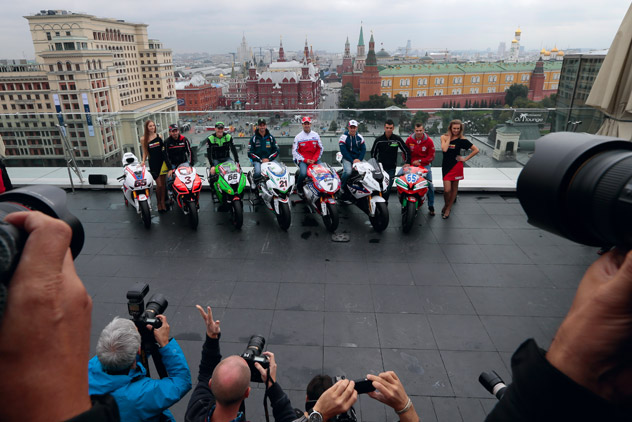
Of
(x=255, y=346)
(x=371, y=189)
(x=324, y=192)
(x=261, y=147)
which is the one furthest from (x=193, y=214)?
(x=255, y=346)

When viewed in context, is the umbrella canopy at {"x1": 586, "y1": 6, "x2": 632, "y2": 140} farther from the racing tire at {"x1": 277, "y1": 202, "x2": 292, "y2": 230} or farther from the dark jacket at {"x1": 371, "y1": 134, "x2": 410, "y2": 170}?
the racing tire at {"x1": 277, "y1": 202, "x2": 292, "y2": 230}

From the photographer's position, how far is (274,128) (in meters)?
7.68

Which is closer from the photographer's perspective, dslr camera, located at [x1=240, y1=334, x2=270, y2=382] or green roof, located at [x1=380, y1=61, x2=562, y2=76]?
dslr camera, located at [x1=240, y1=334, x2=270, y2=382]

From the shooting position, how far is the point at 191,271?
4.92m

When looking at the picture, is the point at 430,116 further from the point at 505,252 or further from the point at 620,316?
the point at 620,316

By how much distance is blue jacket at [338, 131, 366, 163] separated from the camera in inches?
263

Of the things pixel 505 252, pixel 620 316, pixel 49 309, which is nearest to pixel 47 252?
pixel 49 309

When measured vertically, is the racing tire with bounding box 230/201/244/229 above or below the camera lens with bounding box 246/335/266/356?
below

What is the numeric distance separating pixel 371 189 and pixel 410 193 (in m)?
0.57

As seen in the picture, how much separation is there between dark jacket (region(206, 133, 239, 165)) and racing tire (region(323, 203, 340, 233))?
1.90 m

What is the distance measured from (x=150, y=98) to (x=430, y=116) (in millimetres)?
121722

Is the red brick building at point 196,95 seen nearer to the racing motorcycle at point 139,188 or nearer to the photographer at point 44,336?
the racing motorcycle at point 139,188

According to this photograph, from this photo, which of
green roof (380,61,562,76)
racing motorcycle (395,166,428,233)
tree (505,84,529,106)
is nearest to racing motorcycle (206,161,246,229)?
racing motorcycle (395,166,428,233)

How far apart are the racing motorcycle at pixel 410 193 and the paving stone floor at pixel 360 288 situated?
0.25 metres
